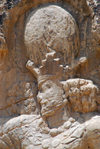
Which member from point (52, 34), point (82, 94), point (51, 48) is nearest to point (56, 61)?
point (51, 48)

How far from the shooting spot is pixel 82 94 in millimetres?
3133

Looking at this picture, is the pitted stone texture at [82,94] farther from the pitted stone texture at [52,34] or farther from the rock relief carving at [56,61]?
the pitted stone texture at [52,34]

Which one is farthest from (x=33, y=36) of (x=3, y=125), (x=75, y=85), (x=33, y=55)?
(x=3, y=125)

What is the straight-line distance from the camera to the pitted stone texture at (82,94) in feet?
10.3

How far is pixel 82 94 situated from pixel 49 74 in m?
0.37

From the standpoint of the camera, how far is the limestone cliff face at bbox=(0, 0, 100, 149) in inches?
123

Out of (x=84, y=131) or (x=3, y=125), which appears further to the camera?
(x=3, y=125)

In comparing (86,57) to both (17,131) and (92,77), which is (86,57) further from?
(17,131)

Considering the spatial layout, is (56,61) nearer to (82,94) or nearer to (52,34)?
(52,34)

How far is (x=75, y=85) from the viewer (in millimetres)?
3148

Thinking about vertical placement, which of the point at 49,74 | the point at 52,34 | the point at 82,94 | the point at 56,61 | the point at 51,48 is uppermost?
the point at 52,34

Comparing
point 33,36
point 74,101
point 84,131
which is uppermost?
point 33,36

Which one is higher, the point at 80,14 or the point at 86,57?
the point at 80,14

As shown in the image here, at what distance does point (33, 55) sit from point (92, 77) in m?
0.61
